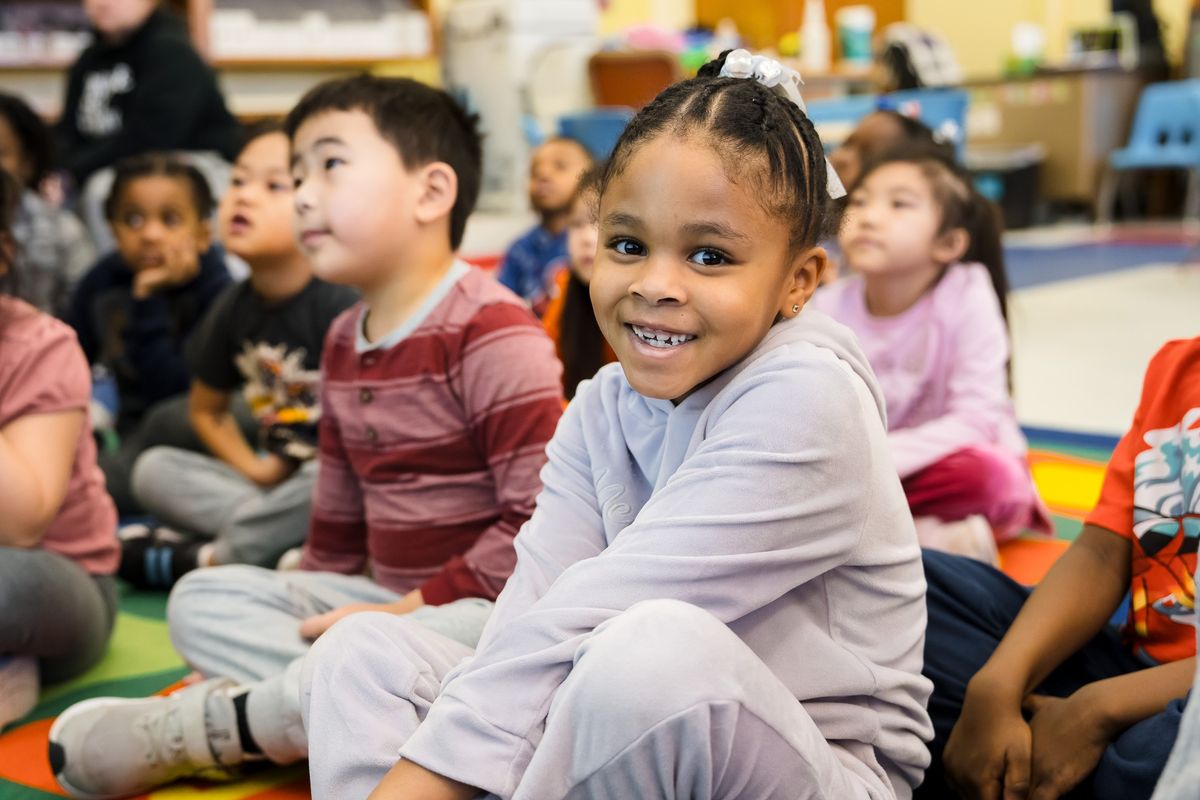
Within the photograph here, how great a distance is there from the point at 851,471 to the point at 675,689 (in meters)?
0.19

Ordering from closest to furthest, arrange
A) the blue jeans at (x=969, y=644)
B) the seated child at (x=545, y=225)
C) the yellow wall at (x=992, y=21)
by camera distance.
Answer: the blue jeans at (x=969, y=644) → the seated child at (x=545, y=225) → the yellow wall at (x=992, y=21)

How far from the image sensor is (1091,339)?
3404 millimetres

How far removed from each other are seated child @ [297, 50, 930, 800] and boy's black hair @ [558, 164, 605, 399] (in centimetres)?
96

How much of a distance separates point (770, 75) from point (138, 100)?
2944 millimetres

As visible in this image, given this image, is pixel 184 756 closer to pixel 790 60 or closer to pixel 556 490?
pixel 556 490

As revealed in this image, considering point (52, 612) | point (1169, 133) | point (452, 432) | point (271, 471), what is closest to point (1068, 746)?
point (452, 432)

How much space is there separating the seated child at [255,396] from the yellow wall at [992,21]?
258 inches

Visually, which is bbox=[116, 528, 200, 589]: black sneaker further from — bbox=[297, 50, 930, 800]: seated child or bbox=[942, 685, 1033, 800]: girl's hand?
bbox=[942, 685, 1033, 800]: girl's hand

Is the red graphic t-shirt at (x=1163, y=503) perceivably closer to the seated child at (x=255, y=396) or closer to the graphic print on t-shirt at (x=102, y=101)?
the seated child at (x=255, y=396)

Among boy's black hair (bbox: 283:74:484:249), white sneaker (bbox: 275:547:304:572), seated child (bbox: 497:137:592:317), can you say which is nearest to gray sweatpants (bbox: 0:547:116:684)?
white sneaker (bbox: 275:547:304:572)

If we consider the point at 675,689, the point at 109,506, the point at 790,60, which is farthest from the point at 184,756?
the point at 790,60

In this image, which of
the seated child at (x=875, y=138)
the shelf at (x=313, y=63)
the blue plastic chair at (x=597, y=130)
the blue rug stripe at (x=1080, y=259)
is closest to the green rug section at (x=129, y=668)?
the seated child at (x=875, y=138)

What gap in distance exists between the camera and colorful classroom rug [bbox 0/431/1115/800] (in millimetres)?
1130

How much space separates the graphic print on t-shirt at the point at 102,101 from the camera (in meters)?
3.53
